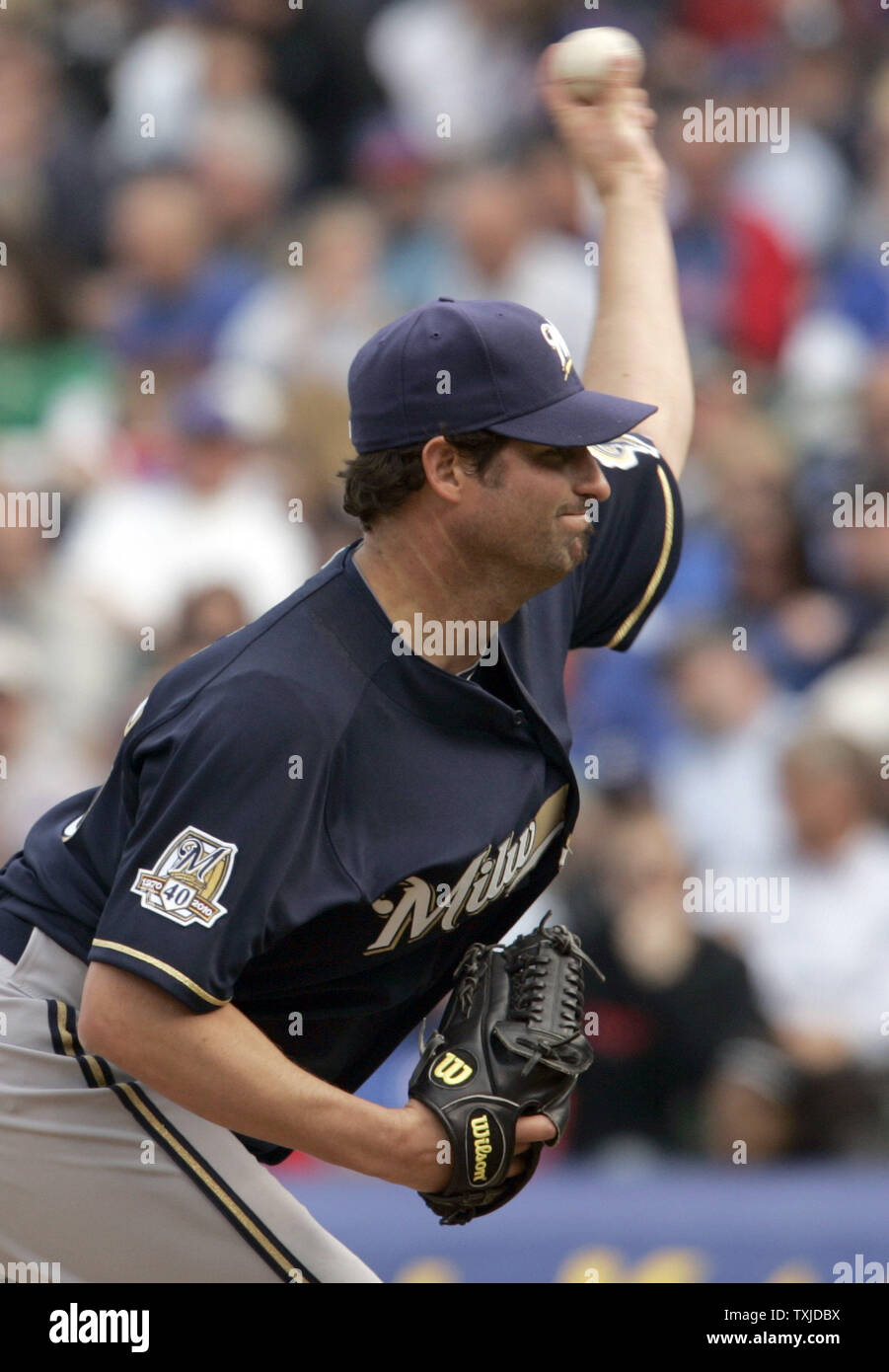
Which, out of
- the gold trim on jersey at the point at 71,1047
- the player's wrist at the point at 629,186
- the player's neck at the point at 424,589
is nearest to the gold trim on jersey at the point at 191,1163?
the gold trim on jersey at the point at 71,1047

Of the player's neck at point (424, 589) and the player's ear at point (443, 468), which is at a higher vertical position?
the player's ear at point (443, 468)

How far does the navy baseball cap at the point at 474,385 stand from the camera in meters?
2.62

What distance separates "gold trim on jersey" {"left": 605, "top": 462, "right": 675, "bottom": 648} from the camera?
3.18 meters

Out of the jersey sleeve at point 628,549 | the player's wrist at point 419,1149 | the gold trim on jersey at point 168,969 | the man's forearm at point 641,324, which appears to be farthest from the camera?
the man's forearm at point 641,324

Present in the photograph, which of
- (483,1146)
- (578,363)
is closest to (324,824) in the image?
(483,1146)

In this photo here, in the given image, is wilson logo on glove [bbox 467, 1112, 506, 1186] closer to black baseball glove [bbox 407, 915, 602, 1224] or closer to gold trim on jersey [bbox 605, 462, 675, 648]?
black baseball glove [bbox 407, 915, 602, 1224]

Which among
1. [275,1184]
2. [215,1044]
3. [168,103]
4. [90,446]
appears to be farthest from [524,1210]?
[168,103]

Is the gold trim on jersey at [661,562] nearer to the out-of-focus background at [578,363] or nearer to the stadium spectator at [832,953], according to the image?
the out-of-focus background at [578,363]

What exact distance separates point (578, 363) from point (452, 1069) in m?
4.95

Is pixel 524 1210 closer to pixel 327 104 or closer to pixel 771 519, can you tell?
pixel 771 519

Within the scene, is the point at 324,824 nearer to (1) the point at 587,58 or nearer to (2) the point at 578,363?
(1) the point at 587,58

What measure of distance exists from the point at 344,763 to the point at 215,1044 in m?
0.41

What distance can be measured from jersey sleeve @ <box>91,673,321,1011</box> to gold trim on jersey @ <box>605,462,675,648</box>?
35.5 inches

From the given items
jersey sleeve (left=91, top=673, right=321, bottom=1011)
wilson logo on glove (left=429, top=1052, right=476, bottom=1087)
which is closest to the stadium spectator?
wilson logo on glove (left=429, top=1052, right=476, bottom=1087)
